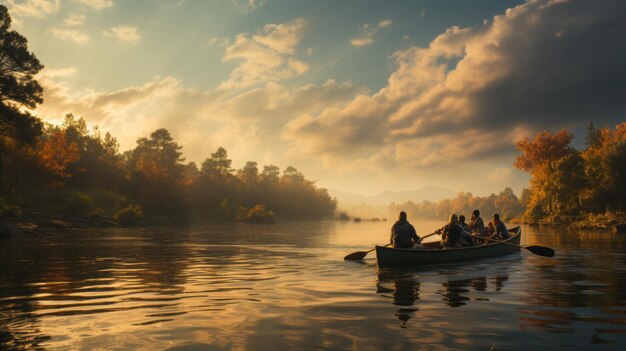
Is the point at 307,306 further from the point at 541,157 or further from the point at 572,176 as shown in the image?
the point at 541,157

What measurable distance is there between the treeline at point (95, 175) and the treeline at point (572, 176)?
193ft

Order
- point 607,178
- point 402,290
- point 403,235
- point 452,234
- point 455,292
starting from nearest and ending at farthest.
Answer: point 455,292 < point 402,290 < point 403,235 < point 452,234 < point 607,178

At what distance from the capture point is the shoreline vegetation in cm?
4275

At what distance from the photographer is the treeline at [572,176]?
227 feet

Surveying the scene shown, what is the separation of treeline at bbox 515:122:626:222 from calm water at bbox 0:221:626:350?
199ft

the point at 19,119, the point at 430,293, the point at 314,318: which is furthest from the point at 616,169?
the point at 19,119

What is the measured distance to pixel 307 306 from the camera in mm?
10508

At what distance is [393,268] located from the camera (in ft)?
59.0

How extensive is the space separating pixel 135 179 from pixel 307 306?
77.2m

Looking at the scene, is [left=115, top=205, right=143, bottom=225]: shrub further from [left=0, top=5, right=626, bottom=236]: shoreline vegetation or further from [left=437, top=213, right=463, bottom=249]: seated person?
[left=437, top=213, right=463, bottom=249]: seated person

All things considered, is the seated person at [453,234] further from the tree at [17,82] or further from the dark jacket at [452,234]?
the tree at [17,82]

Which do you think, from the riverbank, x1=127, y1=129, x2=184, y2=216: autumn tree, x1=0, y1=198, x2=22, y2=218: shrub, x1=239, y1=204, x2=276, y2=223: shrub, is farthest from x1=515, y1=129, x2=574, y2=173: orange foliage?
x1=0, y1=198, x2=22, y2=218: shrub

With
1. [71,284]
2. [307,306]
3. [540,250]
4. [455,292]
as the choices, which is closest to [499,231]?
[540,250]

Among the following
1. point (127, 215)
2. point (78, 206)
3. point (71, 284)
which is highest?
point (78, 206)
